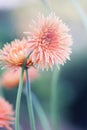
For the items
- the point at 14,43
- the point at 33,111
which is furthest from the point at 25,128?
the point at 14,43

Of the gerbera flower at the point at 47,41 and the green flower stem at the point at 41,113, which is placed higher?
the gerbera flower at the point at 47,41

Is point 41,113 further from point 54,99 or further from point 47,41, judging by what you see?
point 47,41

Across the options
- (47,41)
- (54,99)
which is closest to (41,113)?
(54,99)

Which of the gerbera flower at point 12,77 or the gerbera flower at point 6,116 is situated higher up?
the gerbera flower at point 12,77

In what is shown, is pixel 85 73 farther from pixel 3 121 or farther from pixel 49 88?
pixel 3 121
